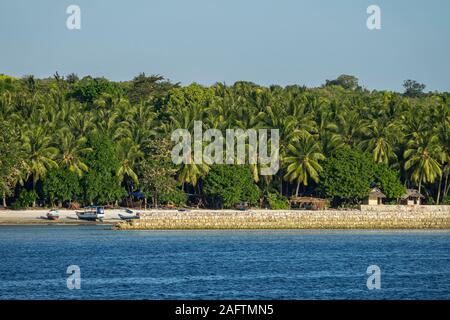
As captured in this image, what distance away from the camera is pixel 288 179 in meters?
96.1

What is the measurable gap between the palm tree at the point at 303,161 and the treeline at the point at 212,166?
0.37ft

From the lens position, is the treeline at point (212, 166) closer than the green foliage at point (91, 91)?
Yes

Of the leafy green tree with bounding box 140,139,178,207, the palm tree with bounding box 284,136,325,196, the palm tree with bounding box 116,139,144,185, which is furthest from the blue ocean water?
the palm tree with bounding box 284,136,325,196

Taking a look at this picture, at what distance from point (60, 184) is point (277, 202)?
20310mm

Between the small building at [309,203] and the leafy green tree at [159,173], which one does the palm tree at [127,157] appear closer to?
the leafy green tree at [159,173]

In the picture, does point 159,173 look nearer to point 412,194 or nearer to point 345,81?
point 412,194

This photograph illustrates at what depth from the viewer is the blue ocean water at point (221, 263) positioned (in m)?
49.1

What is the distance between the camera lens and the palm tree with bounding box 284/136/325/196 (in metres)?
94.6

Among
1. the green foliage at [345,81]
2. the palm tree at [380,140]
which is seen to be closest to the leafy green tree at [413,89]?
the green foliage at [345,81]

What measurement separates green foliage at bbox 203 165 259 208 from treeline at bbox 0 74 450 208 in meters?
0.11

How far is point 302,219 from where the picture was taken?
284 feet
